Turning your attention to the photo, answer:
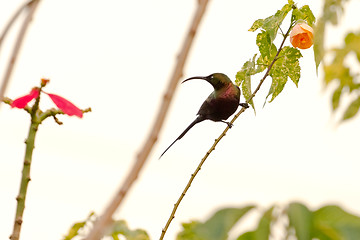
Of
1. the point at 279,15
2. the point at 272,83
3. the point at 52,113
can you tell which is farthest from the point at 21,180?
the point at 279,15

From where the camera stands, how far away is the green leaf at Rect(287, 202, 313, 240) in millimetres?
461

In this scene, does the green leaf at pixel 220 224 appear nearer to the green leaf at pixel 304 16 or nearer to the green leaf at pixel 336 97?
the green leaf at pixel 336 97

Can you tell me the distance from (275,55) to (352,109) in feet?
1.94

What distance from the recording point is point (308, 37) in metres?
1.15

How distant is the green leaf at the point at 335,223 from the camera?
479 millimetres

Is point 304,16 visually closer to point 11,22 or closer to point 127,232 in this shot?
point 127,232

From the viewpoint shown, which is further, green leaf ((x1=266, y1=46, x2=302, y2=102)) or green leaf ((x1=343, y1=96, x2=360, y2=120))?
green leaf ((x1=266, y1=46, x2=302, y2=102))

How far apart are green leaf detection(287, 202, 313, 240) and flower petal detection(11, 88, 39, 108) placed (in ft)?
1.47

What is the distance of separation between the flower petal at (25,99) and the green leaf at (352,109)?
419mm

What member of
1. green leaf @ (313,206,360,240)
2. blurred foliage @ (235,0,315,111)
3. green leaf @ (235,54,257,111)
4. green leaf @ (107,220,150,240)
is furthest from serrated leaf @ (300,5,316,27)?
green leaf @ (313,206,360,240)

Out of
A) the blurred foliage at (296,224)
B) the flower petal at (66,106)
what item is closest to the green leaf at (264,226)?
the blurred foliage at (296,224)

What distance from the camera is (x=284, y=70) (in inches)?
46.1

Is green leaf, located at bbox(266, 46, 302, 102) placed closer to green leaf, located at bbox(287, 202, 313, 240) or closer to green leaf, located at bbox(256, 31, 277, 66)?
green leaf, located at bbox(256, 31, 277, 66)

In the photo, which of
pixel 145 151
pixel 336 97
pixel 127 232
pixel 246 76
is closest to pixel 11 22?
pixel 145 151
